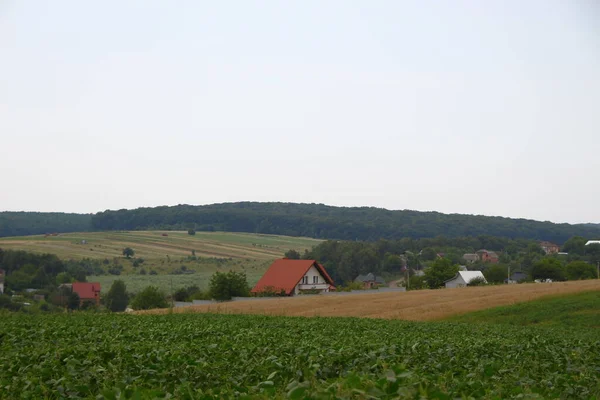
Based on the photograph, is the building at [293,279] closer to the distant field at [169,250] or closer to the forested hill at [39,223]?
the distant field at [169,250]

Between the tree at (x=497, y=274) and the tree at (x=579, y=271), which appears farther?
the tree at (x=497, y=274)

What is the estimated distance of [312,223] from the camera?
563 ft

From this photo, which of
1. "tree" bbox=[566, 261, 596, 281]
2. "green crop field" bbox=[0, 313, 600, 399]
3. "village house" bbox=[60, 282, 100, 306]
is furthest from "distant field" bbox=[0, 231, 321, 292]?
"green crop field" bbox=[0, 313, 600, 399]

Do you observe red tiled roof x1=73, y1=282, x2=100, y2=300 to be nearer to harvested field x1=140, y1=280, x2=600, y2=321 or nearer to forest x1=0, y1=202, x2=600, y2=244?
harvested field x1=140, y1=280, x2=600, y2=321

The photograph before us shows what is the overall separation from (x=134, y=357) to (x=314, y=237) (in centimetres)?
15368

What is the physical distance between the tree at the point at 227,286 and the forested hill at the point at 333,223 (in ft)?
297

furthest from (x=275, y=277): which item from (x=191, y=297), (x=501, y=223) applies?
(x=501, y=223)

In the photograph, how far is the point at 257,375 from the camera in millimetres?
9359

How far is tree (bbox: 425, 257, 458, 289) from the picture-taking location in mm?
89750

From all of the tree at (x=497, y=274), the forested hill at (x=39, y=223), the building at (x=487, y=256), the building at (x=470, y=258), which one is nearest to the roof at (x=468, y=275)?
the tree at (x=497, y=274)

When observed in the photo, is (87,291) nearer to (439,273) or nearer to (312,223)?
(439,273)

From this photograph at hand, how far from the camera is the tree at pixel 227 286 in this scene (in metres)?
69.7

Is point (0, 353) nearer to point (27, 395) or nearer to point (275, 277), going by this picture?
point (27, 395)

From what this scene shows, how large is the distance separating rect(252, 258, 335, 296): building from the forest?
241 ft
